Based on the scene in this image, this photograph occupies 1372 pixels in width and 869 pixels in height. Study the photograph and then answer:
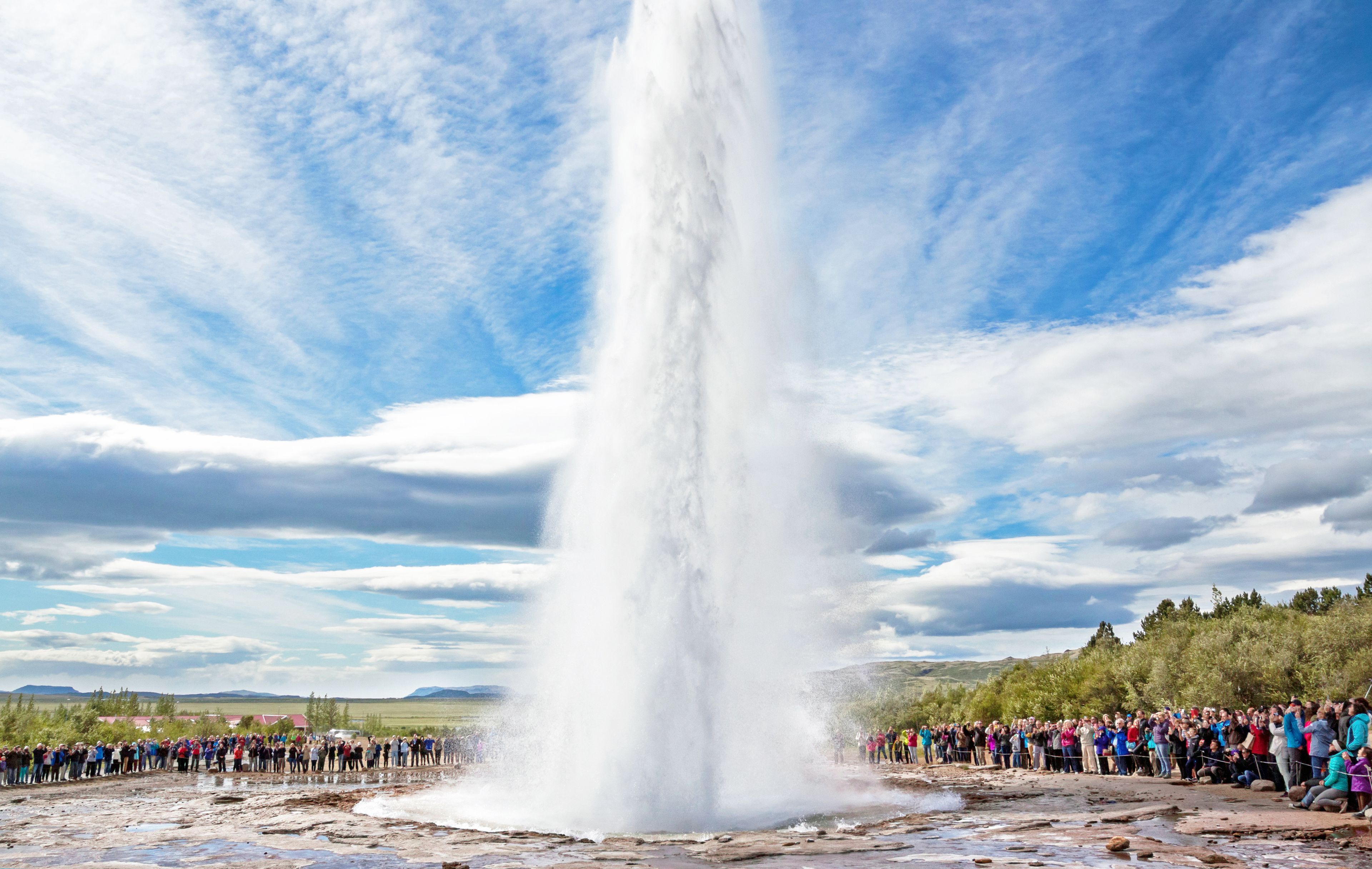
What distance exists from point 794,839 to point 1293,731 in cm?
Result: 997

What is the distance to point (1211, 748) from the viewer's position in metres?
22.5

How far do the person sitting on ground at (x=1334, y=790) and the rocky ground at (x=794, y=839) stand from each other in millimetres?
586

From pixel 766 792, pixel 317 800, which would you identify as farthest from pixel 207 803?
pixel 766 792

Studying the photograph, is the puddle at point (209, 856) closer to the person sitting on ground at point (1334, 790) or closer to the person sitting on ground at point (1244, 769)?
the person sitting on ground at point (1334, 790)

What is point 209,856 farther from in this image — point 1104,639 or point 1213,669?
point 1104,639

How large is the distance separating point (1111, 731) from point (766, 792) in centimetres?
1353

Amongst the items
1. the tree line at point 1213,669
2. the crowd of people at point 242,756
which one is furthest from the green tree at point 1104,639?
the crowd of people at point 242,756

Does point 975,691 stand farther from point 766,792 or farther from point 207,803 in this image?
point 207,803

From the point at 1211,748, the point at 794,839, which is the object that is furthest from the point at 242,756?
the point at 1211,748

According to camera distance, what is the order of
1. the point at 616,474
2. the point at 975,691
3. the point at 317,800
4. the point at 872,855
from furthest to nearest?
the point at 975,691 < the point at 317,800 < the point at 616,474 < the point at 872,855

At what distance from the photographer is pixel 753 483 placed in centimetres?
2553

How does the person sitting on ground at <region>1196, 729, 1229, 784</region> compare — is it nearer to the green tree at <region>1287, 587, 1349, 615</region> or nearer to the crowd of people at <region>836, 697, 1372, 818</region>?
the crowd of people at <region>836, 697, 1372, 818</region>

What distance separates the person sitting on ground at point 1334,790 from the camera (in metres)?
14.9

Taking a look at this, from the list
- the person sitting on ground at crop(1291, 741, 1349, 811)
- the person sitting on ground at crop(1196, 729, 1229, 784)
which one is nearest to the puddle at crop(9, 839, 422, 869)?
the person sitting on ground at crop(1291, 741, 1349, 811)
